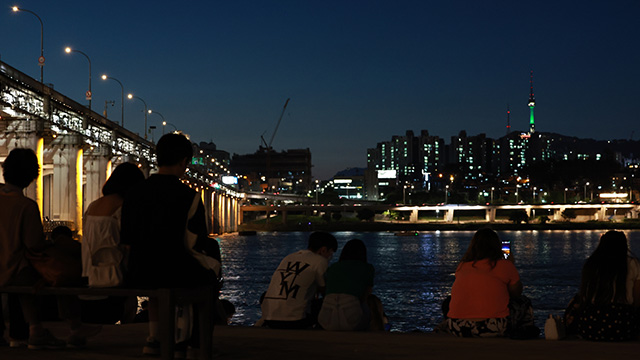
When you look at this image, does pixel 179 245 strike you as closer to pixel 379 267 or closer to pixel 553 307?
pixel 553 307

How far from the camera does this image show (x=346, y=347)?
867 cm

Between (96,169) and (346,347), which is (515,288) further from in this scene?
(96,169)

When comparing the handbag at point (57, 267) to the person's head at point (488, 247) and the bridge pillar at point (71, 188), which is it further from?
the bridge pillar at point (71, 188)

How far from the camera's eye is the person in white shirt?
10.5 m

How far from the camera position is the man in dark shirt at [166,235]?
6.86 m

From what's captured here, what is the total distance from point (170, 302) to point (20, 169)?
9.92 ft

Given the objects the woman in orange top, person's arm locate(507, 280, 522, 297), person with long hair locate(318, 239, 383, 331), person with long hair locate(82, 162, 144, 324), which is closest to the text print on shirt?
person with long hair locate(318, 239, 383, 331)

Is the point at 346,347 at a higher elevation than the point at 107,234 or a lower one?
lower

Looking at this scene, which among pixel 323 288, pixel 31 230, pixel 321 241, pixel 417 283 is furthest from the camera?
pixel 417 283

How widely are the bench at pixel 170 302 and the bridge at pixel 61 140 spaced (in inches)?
2030

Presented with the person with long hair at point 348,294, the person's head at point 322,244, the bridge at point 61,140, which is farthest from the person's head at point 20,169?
the bridge at point 61,140

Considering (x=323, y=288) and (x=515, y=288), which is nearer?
(x=515, y=288)

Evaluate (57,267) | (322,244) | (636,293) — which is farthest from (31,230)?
(636,293)

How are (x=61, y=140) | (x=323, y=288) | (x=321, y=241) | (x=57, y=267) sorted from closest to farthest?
(x=57, y=267) < (x=321, y=241) < (x=323, y=288) < (x=61, y=140)
